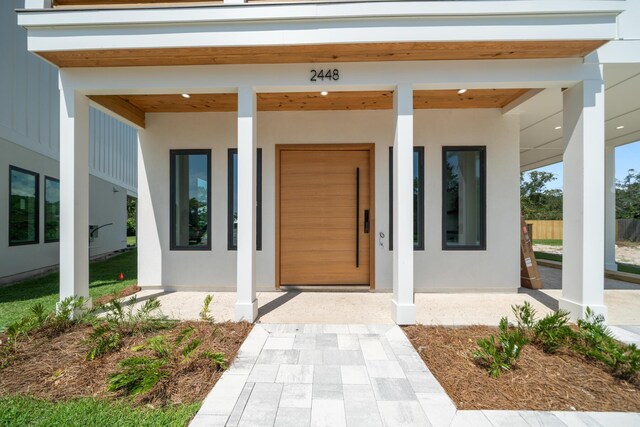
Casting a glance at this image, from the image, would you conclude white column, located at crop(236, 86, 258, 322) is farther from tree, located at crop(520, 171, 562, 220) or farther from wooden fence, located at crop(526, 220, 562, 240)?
tree, located at crop(520, 171, 562, 220)

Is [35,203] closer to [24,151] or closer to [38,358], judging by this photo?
[24,151]

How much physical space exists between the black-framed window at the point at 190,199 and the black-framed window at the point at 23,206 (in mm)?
3556

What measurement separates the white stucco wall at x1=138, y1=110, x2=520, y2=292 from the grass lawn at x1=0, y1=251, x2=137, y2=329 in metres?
1.03

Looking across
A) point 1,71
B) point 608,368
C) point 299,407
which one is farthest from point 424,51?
point 1,71

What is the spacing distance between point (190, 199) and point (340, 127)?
9.41ft

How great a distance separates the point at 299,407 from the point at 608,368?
8.44 ft

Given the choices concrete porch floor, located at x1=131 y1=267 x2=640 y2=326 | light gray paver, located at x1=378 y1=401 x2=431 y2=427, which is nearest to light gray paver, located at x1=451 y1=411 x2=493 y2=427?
light gray paver, located at x1=378 y1=401 x2=431 y2=427

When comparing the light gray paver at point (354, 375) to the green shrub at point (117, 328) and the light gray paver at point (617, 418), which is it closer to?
the light gray paver at point (617, 418)

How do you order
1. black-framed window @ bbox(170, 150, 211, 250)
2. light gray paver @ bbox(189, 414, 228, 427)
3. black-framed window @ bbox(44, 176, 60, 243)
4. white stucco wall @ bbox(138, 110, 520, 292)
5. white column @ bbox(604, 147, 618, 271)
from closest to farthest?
1. light gray paver @ bbox(189, 414, 228, 427)
2. white stucco wall @ bbox(138, 110, 520, 292)
3. black-framed window @ bbox(170, 150, 211, 250)
4. black-framed window @ bbox(44, 176, 60, 243)
5. white column @ bbox(604, 147, 618, 271)

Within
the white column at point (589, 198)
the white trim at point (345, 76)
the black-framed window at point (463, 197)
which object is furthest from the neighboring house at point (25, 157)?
the white column at point (589, 198)

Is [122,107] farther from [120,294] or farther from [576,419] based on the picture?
[576,419]

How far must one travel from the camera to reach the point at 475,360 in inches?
107

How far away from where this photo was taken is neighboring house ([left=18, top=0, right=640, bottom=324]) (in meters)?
3.30

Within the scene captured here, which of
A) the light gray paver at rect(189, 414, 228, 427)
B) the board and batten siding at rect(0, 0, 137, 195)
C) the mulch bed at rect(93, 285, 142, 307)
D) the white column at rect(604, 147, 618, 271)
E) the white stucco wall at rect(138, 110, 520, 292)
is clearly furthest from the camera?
the white column at rect(604, 147, 618, 271)
